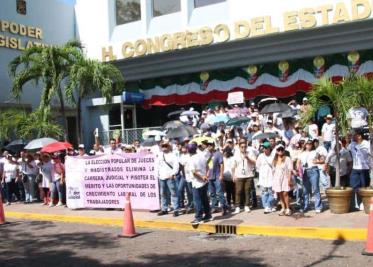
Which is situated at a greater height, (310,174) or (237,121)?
(237,121)

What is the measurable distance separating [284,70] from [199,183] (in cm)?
1178

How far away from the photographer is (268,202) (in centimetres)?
1173

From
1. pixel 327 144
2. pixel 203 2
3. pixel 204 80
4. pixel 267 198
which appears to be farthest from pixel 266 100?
pixel 267 198

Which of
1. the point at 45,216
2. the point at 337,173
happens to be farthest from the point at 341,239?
the point at 45,216

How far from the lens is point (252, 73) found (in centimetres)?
2230

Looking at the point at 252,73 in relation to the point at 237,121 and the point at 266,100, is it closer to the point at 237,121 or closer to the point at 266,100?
the point at 266,100

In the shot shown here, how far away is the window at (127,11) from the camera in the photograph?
83.9 feet

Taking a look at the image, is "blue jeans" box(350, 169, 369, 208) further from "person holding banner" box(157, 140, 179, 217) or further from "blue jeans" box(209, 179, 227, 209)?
"person holding banner" box(157, 140, 179, 217)

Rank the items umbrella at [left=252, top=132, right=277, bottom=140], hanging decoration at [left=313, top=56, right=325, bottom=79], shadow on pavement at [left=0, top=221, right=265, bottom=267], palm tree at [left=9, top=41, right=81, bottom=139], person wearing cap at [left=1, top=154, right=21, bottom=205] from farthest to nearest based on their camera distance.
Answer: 1. hanging decoration at [left=313, top=56, right=325, bottom=79]
2. palm tree at [left=9, top=41, right=81, bottom=139]
3. person wearing cap at [left=1, top=154, right=21, bottom=205]
4. umbrella at [left=252, top=132, right=277, bottom=140]
5. shadow on pavement at [left=0, top=221, right=265, bottom=267]

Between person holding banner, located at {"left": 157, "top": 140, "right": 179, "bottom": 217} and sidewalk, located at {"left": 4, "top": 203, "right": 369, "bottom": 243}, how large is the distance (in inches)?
12.8

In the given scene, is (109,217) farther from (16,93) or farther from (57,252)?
(16,93)

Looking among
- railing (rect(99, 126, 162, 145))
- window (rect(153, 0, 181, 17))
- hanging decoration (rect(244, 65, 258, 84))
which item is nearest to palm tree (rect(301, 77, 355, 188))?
hanging decoration (rect(244, 65, 258, 84))

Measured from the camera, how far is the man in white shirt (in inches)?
438

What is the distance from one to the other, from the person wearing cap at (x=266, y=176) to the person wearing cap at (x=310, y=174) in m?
0.70
